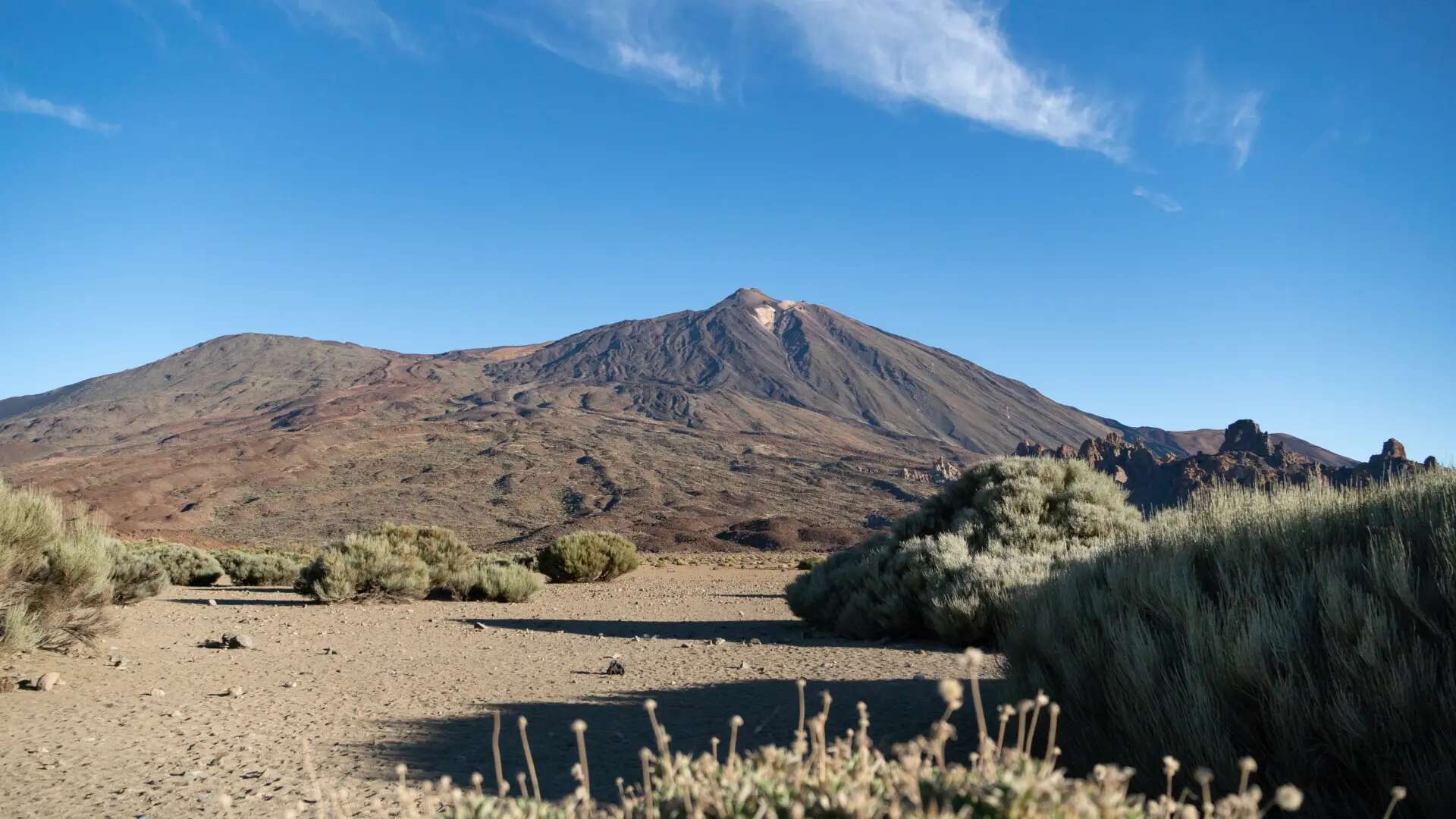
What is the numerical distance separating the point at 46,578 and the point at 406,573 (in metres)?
8.34

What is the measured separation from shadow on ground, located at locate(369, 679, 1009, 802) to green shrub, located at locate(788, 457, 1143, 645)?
247cm

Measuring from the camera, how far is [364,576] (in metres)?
15.8

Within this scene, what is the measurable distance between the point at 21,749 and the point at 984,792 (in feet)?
20.9

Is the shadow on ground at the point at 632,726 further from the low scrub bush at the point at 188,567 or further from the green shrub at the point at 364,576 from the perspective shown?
the low scrub bush at the point at 188,567

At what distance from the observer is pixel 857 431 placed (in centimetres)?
A: 14088

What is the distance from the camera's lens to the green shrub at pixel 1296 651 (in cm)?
345

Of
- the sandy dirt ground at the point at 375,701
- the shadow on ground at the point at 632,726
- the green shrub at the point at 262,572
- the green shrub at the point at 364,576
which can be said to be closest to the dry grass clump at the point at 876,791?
the sandy dirt ground at the point at 375,701

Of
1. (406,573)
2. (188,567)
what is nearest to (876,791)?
(406,573)

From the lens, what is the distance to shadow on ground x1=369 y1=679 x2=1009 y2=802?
5.21 metres

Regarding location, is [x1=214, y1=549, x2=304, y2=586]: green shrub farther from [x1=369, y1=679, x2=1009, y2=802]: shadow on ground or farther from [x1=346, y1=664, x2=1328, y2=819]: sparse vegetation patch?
[x1=346, y1=664, x2=1328, y2=819]: sparse vegetation patch

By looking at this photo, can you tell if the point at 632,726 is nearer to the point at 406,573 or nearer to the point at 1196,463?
the point at 406,573

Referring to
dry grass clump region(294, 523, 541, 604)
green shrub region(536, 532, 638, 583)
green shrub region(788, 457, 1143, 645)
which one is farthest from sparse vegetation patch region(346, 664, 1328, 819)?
green shrub region(536, 532, 638, 583)

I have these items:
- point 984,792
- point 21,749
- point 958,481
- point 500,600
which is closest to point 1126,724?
point 984,792

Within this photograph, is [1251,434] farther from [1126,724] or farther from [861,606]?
[1126,724]
